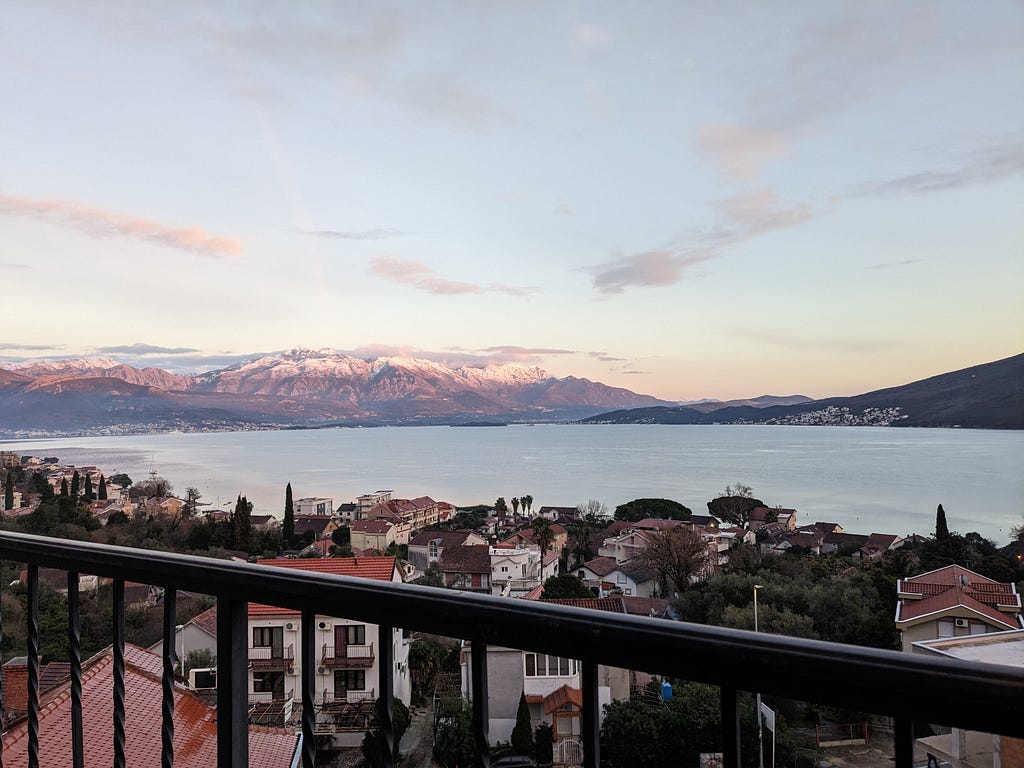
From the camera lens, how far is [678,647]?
2.56ft

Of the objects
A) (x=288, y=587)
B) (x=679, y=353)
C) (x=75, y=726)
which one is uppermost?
(x=679, y=353)

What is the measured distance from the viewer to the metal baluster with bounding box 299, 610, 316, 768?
1.11 metres

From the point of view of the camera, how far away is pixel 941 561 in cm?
2478

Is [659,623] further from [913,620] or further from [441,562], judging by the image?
[441,562]

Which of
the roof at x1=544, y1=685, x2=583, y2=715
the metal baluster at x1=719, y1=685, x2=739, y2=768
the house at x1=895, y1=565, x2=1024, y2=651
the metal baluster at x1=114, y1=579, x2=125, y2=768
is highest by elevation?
the metal baluster at x1=719, y1=685, x2=739, y2=768

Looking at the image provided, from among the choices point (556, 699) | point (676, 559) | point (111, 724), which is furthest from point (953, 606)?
point (111, 724)

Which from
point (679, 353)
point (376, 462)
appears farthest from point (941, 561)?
point (376, 462)

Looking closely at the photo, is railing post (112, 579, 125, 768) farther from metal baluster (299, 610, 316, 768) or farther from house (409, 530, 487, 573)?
house (409, 530, 487, 573)

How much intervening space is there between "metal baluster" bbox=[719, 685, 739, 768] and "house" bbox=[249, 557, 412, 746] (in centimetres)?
54

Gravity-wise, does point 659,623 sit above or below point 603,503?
above

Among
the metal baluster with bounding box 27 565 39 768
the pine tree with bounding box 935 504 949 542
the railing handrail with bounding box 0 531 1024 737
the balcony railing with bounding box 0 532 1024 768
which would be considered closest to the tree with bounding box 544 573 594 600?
the pine tree with bounding box 935 504 949 542

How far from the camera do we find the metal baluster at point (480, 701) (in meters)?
0.95

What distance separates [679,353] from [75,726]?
63.3 meters

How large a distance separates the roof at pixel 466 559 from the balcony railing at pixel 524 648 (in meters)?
27.6
